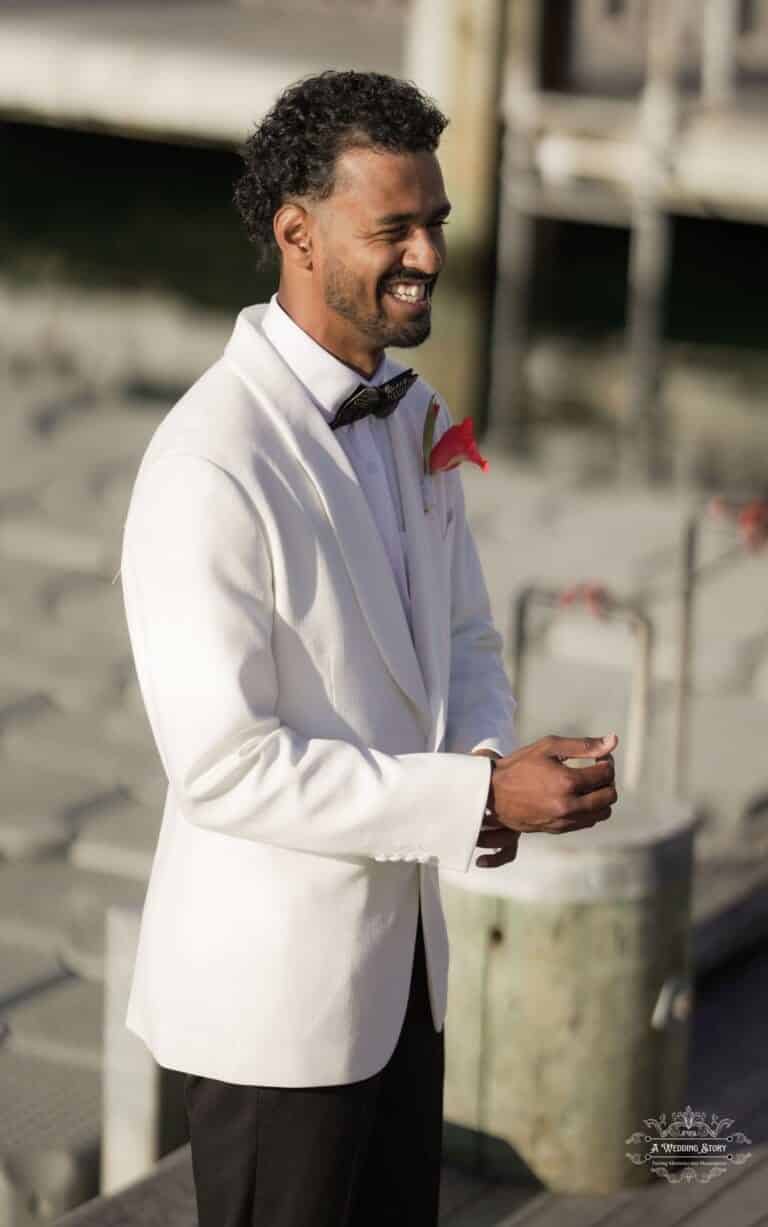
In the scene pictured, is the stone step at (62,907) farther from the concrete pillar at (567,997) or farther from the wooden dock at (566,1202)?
the concrete pillar at (567,997)

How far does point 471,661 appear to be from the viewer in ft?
9.42

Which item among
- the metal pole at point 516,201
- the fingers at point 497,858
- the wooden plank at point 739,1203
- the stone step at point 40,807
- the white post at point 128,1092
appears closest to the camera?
the fingers at point 497,858

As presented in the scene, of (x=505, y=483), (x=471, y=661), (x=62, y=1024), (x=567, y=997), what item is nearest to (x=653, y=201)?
(x=505, y=483)

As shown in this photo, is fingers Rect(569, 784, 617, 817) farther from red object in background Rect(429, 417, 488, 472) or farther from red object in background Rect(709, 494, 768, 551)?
red object in background Rect(709, 494, 768, 551)

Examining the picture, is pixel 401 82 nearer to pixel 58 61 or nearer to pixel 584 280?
pixel 584 280

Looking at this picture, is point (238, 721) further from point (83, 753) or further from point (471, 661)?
point (83, 753)

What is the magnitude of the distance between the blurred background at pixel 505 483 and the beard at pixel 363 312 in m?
1.34

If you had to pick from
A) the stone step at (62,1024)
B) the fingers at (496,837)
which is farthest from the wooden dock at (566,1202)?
the fingers at (496,837)

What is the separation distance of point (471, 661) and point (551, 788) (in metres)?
0.45

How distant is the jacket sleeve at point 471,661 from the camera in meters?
2.78

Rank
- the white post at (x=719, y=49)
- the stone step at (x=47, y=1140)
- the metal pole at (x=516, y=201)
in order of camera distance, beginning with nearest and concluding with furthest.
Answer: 1. the stone step at (x=47, y=1140)
2. the metal pole at (x=516, y=201)
3. the white post at (x=719, y=49)

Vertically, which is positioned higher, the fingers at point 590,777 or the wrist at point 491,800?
the fingers at point 590,777

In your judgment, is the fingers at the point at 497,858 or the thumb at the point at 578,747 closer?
the thumb at the point at 578,747

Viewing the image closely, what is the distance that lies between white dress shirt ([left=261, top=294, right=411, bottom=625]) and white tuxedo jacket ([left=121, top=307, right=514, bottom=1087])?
0.06 ft
